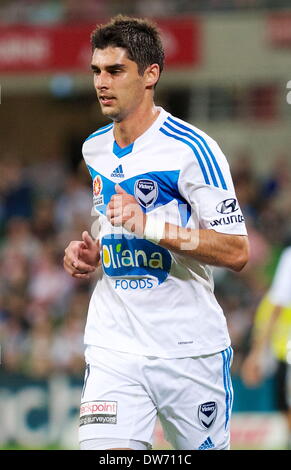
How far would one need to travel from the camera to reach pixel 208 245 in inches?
177

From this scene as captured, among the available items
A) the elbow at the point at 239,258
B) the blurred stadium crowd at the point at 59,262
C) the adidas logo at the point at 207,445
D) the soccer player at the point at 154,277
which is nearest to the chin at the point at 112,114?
the soccer player at the point at 154,277

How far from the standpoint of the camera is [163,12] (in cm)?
1539

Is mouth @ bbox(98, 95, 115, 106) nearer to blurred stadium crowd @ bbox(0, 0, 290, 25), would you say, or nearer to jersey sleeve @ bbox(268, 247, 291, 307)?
jersey sleeve @ bbox(268, 247, 291, 307)

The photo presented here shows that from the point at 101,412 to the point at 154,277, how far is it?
0.66 m

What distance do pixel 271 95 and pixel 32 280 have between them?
663cm

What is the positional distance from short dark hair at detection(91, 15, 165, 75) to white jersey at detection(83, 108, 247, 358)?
0.34 meters

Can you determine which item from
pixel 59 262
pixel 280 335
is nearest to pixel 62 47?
pixel 59 262

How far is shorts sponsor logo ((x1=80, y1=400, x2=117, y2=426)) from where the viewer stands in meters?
4.48

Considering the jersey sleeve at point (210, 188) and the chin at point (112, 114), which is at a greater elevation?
the chin at point (112, 114)

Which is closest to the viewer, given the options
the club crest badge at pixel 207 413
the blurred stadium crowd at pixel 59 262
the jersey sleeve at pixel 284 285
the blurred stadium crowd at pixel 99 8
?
the club crest badge at pixel 207 413

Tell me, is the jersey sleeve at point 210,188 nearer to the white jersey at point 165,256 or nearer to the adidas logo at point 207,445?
the white jersey at point 165,256

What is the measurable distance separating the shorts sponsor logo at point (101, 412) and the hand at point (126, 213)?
79 centimetres

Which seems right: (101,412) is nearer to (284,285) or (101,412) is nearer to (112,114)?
(112,114)

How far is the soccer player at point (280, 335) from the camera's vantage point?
872 centimetres
